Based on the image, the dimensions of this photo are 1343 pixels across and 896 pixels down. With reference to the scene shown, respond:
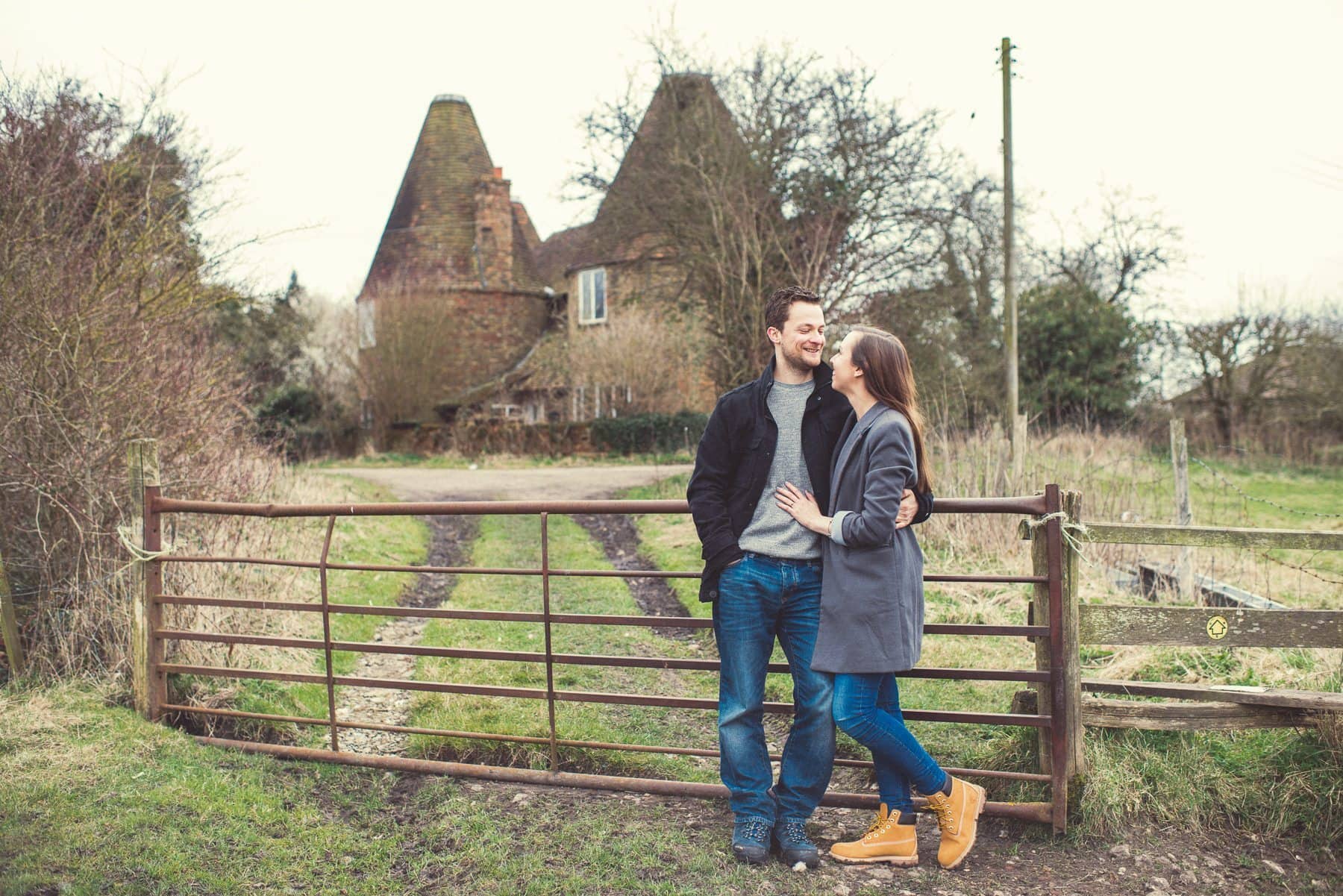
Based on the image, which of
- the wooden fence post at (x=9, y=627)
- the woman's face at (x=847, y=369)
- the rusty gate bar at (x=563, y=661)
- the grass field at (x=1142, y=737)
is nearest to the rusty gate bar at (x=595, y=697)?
the rusty gate bar at (x=563, y=661)

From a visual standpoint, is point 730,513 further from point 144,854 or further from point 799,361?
point 144,854

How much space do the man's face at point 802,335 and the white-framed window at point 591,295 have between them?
27573mm

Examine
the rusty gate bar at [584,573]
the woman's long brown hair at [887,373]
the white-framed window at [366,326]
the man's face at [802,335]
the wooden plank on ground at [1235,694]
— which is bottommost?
the wooden plank on ground at [1235,694]

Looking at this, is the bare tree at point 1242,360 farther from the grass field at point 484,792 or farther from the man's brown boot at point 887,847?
the man's brown boot at point 887,847

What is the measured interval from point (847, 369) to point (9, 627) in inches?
201

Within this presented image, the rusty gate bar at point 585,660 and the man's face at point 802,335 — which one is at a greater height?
the man's face at point 802,335

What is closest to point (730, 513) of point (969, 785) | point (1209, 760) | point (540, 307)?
point (969, 785)

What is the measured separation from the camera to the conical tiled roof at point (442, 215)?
32.1m

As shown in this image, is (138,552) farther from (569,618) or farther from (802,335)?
(802,335)

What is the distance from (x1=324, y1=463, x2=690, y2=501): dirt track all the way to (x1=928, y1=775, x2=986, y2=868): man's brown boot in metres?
12.4

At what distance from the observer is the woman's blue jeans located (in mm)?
3643

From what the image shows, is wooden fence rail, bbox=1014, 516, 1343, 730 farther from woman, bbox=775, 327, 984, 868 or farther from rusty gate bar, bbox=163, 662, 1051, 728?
woman, bbox=775, 327, 984, 868

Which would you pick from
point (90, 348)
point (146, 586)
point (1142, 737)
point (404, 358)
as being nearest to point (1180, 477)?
point (1142, 737)

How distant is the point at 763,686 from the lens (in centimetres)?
392
